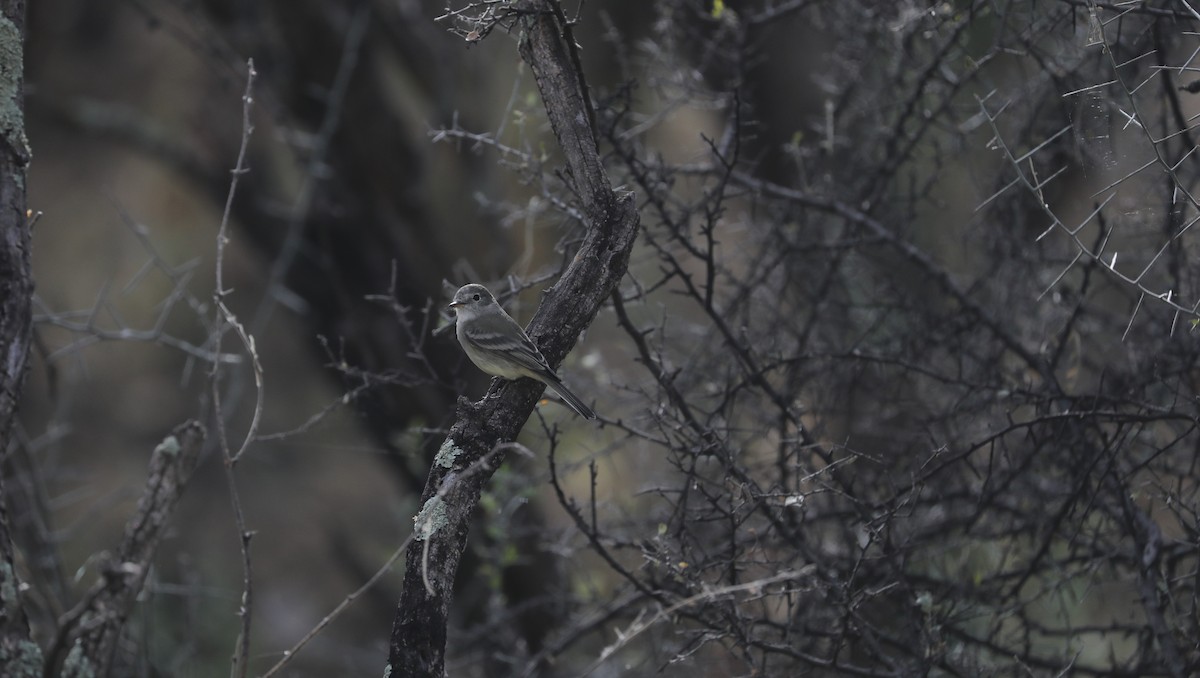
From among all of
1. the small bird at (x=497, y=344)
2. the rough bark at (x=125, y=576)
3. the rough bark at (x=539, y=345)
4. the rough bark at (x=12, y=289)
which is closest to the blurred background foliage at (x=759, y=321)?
the small bird at (x=497, y=344)

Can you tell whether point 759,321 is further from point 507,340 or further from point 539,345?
point 539,345

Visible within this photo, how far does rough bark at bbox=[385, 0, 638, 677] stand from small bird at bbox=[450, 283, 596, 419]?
12cm

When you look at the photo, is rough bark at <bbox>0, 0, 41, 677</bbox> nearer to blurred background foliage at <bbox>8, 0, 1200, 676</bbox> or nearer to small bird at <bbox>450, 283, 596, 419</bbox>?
blurred background foliage at <bbox>8, 0, 1200, 676</bbox>

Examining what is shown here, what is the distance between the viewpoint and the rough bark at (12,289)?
312 centimetres

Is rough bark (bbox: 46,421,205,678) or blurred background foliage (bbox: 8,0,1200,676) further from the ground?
blurred background foliage (bbox: 8,0,1200,676)

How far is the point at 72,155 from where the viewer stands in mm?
13094

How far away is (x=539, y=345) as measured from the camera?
3.42 meters

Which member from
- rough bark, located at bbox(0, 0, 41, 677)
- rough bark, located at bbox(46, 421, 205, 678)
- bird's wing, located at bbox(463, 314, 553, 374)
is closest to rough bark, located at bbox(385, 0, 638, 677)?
bird's wing, located at bbox(463, 314, 553, 374)

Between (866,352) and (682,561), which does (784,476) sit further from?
(682,561)

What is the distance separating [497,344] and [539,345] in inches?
38.4

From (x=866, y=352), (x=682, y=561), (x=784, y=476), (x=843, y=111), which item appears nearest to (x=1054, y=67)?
(x=843, y=111)

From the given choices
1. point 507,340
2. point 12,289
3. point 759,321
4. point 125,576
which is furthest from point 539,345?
point 759,321

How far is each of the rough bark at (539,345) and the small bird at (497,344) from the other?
4.6 inches

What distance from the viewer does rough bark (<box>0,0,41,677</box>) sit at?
312 cm
